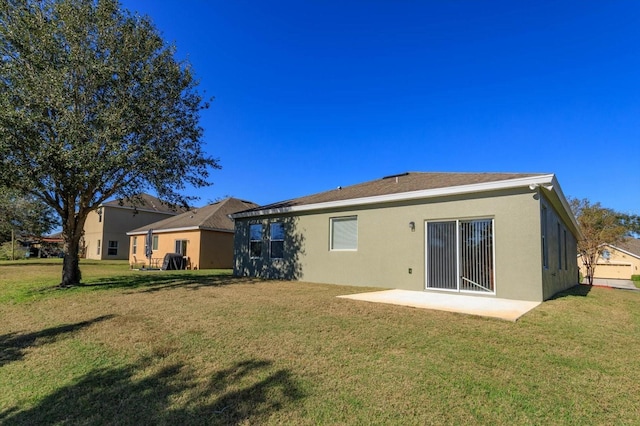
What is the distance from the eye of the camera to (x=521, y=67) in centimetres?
1298

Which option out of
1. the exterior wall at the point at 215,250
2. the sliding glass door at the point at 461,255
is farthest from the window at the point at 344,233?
the exterior wall at the point at 215,250

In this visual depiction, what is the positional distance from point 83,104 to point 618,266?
156ft

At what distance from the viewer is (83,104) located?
970cm

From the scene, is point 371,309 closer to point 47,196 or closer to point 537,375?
point 537,375

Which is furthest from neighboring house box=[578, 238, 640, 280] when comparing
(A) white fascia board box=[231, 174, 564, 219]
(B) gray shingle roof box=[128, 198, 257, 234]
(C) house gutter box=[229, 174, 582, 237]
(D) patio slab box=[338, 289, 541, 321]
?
(D) patio slab box=[338, 289, 541, 321]

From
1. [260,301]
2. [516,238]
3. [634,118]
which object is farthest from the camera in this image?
[634,118]

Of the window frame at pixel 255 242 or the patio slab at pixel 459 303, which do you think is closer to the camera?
the patio slab at pixel 459 303

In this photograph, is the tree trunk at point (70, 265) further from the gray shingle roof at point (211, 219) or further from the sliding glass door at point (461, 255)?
the sliding glass door at point (461, 255)

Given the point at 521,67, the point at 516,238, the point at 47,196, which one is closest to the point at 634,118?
the point at 521,67

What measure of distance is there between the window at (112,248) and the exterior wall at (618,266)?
46.8 m

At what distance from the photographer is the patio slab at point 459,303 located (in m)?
6.48

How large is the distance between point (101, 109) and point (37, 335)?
21.1ft

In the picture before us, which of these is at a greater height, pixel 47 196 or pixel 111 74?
pixel 111 74

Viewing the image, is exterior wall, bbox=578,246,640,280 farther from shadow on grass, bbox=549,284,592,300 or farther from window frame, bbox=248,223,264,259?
window frame, bbox=248,223,264,259
